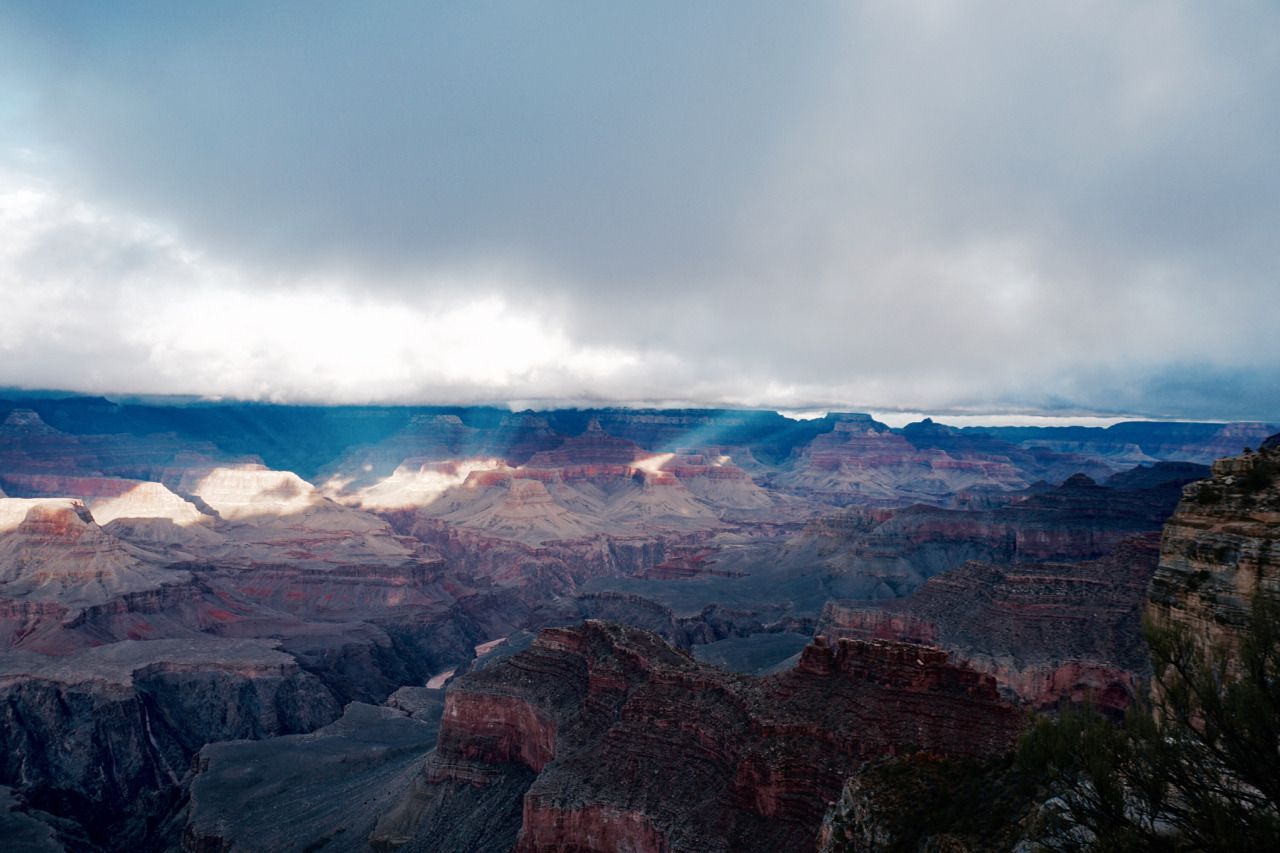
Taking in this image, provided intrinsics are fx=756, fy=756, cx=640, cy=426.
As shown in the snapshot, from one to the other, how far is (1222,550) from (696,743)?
26.7 meters

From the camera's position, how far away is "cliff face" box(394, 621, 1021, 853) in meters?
35.2

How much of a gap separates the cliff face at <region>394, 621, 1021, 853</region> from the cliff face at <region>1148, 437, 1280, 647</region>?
43.3ft

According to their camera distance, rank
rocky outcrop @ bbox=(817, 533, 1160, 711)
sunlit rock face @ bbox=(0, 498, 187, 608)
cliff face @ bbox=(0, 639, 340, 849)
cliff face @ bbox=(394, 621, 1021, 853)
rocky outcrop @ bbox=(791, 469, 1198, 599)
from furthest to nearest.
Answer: sunlit rock face @ bbox=(0, 498, 187, 608) → rocky outcrop @ bbox=(791, 469, 1198, 599) → cliff face @ bbox=(0, 639, 340, 849) → rocky outcrop @ bbox=(817, 533, 1160, 711) → cliff face @ bbox=(394, 621, 1021, 853)

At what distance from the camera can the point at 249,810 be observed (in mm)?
60656

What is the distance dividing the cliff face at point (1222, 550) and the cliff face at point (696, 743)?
13.2 metres

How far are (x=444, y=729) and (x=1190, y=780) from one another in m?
51.4

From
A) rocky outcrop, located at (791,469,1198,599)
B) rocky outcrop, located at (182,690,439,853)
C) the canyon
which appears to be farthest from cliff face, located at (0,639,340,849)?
rocky outcrop, located at (791,469,1198,599)

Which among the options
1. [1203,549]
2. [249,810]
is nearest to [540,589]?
[249,810]

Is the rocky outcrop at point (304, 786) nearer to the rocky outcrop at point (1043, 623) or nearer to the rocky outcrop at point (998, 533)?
the rocky outcrop at point (1043, 623)

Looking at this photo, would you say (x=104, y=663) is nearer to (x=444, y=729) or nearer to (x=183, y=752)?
(x=183, y=752)

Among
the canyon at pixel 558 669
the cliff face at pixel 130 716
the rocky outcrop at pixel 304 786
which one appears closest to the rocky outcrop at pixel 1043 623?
the canyon at pixel 558 669

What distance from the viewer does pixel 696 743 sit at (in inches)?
1607

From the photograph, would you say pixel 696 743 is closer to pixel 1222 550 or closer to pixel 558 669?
pixel 558 669

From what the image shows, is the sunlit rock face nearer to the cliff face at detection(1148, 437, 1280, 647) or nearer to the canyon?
the canyon
